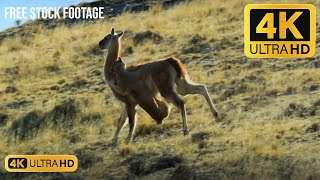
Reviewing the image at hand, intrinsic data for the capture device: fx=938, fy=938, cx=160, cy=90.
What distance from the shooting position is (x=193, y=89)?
10.9m

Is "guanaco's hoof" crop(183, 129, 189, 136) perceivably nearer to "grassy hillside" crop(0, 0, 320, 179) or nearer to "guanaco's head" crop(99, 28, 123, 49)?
"grassy hillside" crop(0, 0, 320, 179)

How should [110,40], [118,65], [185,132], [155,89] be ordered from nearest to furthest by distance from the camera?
[185,132]
[155,89]
[118,65]
[110,40]

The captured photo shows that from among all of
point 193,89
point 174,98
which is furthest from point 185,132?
point 193,89

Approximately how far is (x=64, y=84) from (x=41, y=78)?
358mm

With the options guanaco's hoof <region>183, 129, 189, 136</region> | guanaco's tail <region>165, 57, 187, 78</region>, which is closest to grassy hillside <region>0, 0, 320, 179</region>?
guanaco's hoof <region>183, 129, 189, 136</region>

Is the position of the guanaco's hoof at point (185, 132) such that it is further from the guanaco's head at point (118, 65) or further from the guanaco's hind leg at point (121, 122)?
the guanaco's head at point (118, 65)

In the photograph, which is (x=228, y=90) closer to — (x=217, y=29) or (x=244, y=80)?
(x=244, y=80)

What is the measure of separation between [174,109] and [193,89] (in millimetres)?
338

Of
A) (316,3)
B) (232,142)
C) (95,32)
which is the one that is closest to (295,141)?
(232,142)

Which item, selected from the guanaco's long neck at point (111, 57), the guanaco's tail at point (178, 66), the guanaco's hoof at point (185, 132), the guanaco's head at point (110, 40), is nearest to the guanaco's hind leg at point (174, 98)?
the guanaco's hoof at point (185, 132)

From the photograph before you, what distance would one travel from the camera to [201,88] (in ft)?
35.8

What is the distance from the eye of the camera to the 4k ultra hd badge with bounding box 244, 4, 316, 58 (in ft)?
34.8

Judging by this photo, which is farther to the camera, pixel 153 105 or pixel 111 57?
pixel 111 57

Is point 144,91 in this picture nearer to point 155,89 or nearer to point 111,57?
point 155,89
